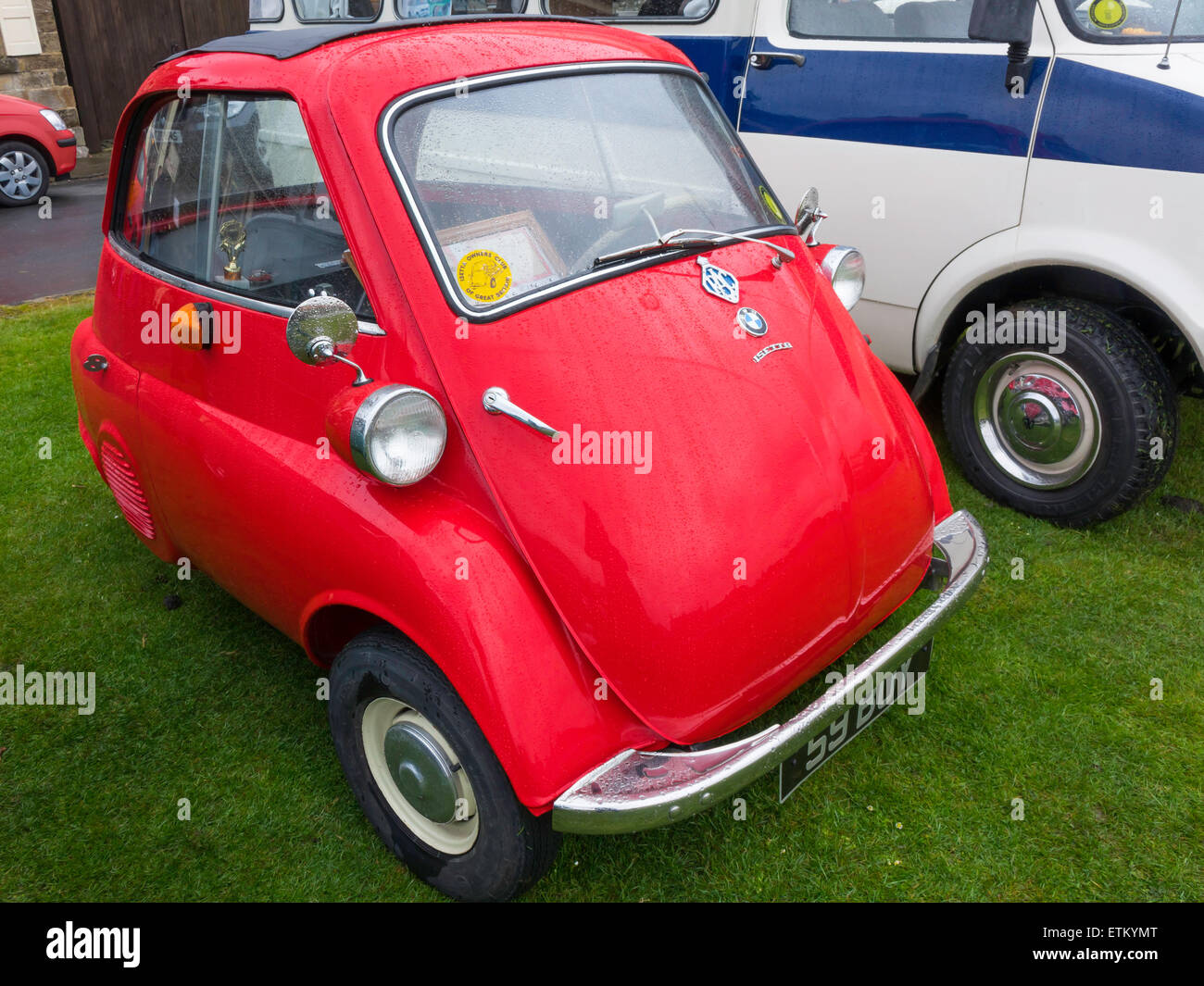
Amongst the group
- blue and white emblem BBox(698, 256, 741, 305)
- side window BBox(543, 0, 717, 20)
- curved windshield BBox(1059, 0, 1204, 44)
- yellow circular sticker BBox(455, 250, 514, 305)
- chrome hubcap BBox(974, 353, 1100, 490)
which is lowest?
chrome hubcap BBox(974, 353, 1100, 490)

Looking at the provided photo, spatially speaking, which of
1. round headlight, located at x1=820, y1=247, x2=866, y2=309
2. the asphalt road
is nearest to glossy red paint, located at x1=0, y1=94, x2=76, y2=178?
the asphalt road

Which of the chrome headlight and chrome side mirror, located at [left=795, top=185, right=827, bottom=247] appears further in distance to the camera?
the chrome headlight

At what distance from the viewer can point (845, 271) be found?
323cm

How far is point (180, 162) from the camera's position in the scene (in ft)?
10.3

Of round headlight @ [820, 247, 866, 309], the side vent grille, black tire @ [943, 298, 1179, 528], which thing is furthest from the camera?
black tire @ [943, 298, 1179, 528]

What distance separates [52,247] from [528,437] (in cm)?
811

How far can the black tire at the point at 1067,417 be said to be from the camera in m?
3.80

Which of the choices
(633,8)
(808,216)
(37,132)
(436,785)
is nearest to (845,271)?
(808,216)

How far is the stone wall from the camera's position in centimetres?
1227

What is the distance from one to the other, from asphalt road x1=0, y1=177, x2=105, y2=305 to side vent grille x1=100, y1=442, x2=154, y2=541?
464cm

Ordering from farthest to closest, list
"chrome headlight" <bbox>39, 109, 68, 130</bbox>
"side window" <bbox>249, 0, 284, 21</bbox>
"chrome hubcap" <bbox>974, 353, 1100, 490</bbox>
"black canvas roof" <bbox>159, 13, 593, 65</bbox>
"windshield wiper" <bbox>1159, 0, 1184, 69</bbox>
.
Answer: "chrome headlight" <bbox>39, 109, 68, 130</bbox>
"side window" <bbox>249, 0, 284, 21</bbox>
"chrome hubcap" <bbox>974, 353, 1100, 490</bbox>
"windshield wiper" <bbox>1159, 0, 1184, 69</bbox>
"black canvas roof" <bbox>159, 13, 593, 65</bbox>

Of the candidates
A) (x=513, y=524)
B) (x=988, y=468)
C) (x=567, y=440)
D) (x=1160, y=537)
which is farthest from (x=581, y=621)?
(x=1160, y=537)

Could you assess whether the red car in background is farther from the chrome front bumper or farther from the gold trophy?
the chrome front bumper

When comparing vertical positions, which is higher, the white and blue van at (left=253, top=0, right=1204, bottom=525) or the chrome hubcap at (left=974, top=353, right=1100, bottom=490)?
the white and blue van at (left=253, top=0, right=1204, bottom=525)
